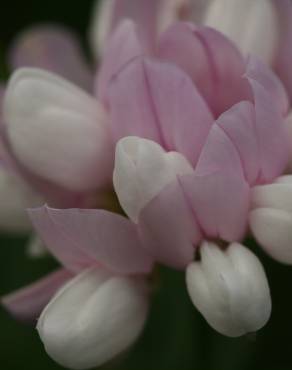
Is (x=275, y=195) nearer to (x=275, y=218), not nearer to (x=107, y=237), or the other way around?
(x=275, y=218)

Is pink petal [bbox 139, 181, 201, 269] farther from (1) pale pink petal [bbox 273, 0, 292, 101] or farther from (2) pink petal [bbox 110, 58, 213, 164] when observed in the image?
(1) pale pink petal [bbox 273, 0, 292, 101]

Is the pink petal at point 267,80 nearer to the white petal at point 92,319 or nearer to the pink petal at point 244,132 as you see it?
the pink petal at point 244,132

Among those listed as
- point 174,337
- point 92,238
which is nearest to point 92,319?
Answer: point 92,238

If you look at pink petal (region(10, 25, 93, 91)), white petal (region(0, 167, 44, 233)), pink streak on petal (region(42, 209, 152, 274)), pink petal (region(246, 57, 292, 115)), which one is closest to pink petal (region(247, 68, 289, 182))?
pink petal (region(246, 57, 292, 115))

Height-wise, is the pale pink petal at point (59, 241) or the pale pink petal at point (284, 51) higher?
the pale pink petal at point (284, 51)

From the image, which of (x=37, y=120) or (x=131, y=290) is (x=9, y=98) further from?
(x=131, y=290)

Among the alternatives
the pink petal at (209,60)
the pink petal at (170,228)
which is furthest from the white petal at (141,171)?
the pink petal at (209,60)
